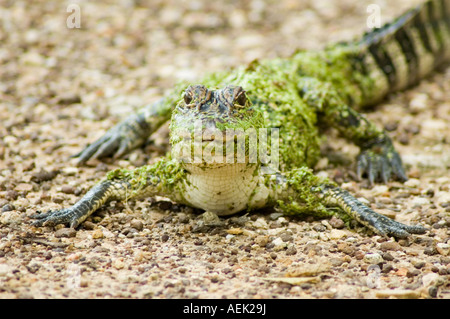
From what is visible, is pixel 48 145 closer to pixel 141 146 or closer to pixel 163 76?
pixel 141 146

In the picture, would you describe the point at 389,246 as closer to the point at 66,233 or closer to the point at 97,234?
the point at 97,234

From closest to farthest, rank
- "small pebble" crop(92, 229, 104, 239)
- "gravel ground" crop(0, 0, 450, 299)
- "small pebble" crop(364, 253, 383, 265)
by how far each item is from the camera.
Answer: "gravel ground" crop(0, 0, 450, 299)
"small pebble" crop(364, 253, 383, 265)
"small pebble" crop(92, 229, 104, 239)

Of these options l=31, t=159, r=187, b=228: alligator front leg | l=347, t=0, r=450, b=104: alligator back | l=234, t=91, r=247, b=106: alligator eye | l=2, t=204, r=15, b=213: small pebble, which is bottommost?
l=2, t=204, r=15, b=213: small pebble

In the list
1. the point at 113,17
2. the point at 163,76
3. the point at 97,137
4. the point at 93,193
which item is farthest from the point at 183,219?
the point at 113,17

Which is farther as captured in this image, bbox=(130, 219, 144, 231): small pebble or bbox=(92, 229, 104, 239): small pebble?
bbox=(130, 219, 144, 231): small pebble

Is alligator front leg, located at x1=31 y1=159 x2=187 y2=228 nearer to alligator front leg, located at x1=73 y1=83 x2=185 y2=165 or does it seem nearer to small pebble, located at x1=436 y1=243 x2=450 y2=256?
alligator front leg, located at x1=73 y1=83 x2=185 y2=165

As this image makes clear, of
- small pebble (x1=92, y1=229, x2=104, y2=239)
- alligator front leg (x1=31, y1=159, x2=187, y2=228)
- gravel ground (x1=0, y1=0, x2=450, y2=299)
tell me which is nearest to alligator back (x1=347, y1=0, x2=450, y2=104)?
gravel ground (x1=0, y1=0, x2=450, y2=299)

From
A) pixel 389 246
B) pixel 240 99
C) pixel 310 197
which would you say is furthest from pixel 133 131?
pixel 389 246
